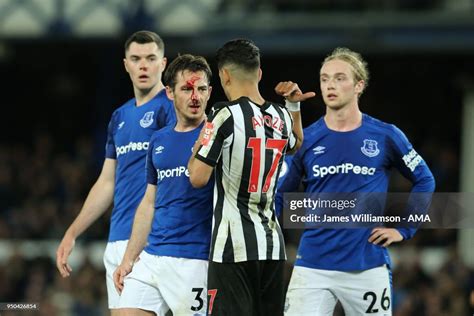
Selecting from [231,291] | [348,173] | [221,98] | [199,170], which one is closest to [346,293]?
[348,173]

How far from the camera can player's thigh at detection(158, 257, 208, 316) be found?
6.80 metres

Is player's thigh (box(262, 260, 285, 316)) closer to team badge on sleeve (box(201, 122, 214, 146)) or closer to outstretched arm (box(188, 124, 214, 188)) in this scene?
outstretched arm (box(188, 124, 214, 188))

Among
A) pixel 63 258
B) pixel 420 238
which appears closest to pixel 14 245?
pixel 420 238

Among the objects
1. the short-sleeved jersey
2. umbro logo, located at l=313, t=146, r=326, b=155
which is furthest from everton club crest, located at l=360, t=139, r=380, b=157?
the short-sleeved jersey

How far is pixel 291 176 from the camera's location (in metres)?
7.48

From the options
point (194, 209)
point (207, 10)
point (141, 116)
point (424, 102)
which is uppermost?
point (207, 10)

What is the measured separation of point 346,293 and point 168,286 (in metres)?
1.17

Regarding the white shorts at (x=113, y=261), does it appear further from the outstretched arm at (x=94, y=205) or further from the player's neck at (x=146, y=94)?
the player's neck at (x=146, y=94)

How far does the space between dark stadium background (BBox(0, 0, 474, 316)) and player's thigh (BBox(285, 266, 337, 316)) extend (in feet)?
17.8

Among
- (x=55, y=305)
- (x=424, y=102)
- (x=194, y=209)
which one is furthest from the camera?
(x=424, y=102)

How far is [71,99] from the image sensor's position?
19.8 meters

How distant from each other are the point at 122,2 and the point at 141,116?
931cm

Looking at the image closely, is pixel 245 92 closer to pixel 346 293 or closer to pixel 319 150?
pixel 319 150

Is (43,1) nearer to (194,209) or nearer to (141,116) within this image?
(141,116)
